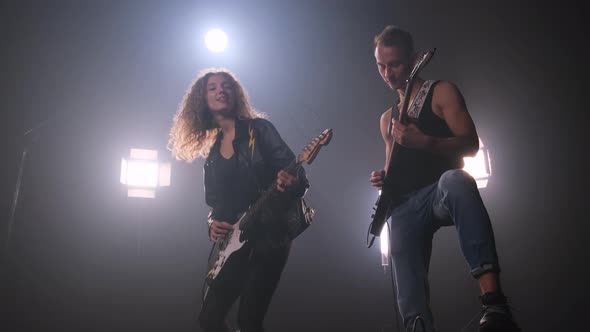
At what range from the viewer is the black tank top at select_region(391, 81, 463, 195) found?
73.5 inches

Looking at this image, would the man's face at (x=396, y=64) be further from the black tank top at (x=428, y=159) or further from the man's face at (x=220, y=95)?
the man's face at (x=220, y=95)

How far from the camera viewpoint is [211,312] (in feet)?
7.97

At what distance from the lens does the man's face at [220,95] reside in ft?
10.0

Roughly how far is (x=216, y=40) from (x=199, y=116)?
274cm

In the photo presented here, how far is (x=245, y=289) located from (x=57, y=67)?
3998 millimetres

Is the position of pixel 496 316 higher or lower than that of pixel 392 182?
lower

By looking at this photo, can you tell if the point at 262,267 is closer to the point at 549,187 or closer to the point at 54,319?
the point at 54,319

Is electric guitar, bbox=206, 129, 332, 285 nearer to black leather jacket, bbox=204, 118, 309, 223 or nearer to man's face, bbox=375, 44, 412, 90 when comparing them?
black leather jacket, bbox=204, 118, 309, 223

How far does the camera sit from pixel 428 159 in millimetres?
1902

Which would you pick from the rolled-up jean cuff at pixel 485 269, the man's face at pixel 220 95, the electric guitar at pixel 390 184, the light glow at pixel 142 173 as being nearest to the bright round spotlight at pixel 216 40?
the light glow at pixel 142 173

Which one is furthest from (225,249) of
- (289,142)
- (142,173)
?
(289,142)

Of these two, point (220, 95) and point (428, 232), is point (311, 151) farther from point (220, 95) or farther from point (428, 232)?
point (220, 95)

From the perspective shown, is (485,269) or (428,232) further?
(428,232)

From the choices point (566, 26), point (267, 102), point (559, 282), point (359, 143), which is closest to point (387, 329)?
point (559, 282)
